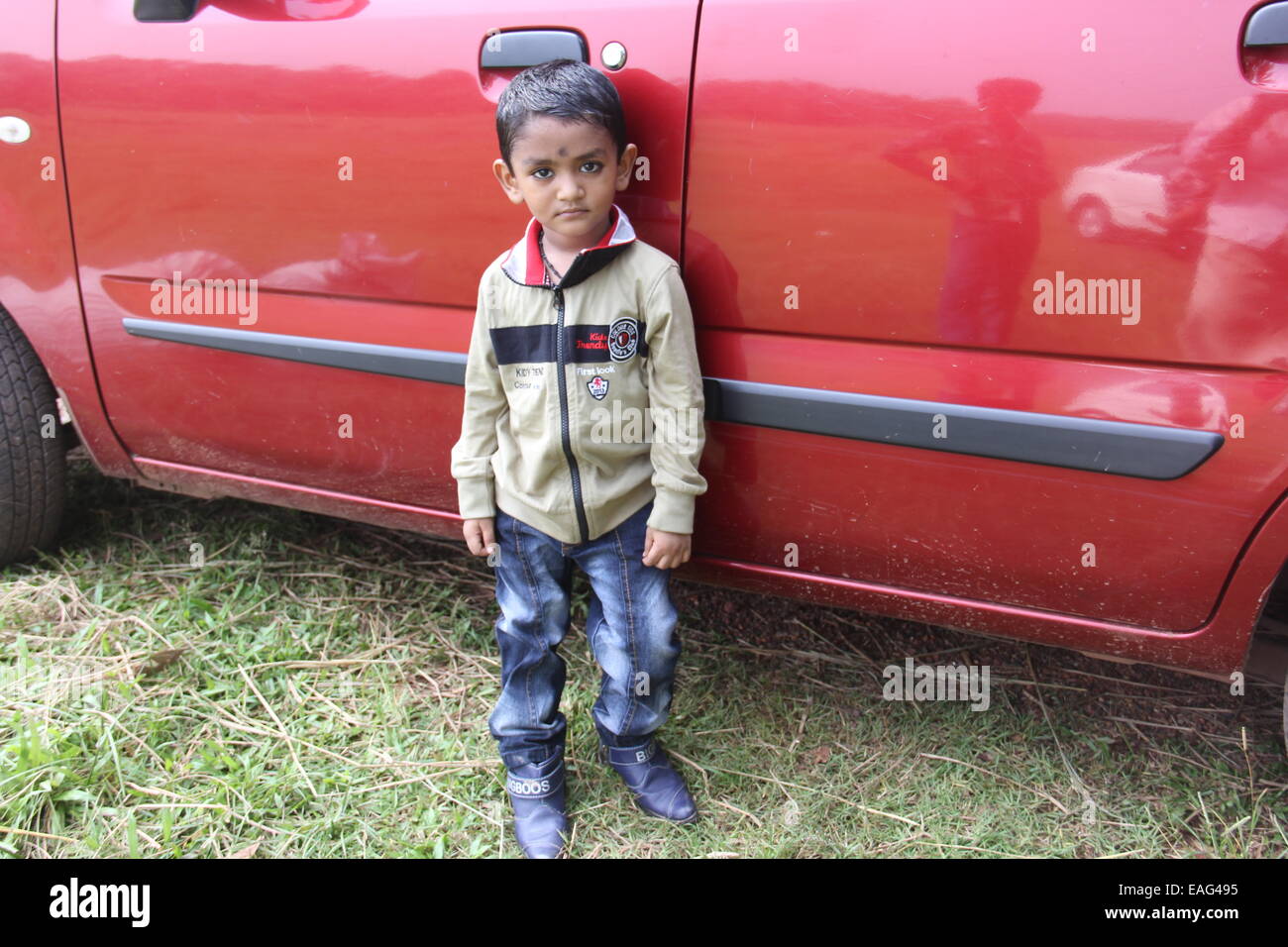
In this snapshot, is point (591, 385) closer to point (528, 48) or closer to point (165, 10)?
point (528, 48)

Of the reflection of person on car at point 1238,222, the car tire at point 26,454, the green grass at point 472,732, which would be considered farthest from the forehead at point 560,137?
the car tire at point 26,454

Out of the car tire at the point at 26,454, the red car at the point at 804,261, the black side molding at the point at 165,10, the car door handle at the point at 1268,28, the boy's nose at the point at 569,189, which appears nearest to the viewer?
the car door handle at the point at 1268,28

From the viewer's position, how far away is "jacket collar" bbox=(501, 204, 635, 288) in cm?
153

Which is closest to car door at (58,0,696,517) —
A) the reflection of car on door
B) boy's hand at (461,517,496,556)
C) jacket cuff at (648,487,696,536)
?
boy's hand at (461,517,496,556)

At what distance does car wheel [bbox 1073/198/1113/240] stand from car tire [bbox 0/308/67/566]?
85.0 inches

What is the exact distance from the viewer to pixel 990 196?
1414 millimetres

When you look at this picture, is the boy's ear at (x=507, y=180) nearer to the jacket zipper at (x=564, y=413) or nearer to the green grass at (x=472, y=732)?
the jacket zipper at (x=564, y=413)

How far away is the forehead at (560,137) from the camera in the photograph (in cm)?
145

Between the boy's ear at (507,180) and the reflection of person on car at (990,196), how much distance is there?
22.7 inches

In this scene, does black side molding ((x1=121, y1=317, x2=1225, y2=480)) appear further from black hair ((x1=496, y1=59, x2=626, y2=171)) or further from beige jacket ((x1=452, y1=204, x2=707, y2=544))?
black hair ((x1=496, y1=59, x2=626, y2=171))

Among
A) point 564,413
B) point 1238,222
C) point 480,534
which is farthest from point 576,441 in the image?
point 1238,222

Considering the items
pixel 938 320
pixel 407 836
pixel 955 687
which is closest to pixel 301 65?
pixel 938 320

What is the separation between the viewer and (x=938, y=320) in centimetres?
150

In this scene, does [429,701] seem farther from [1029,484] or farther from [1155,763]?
[1155,763]
